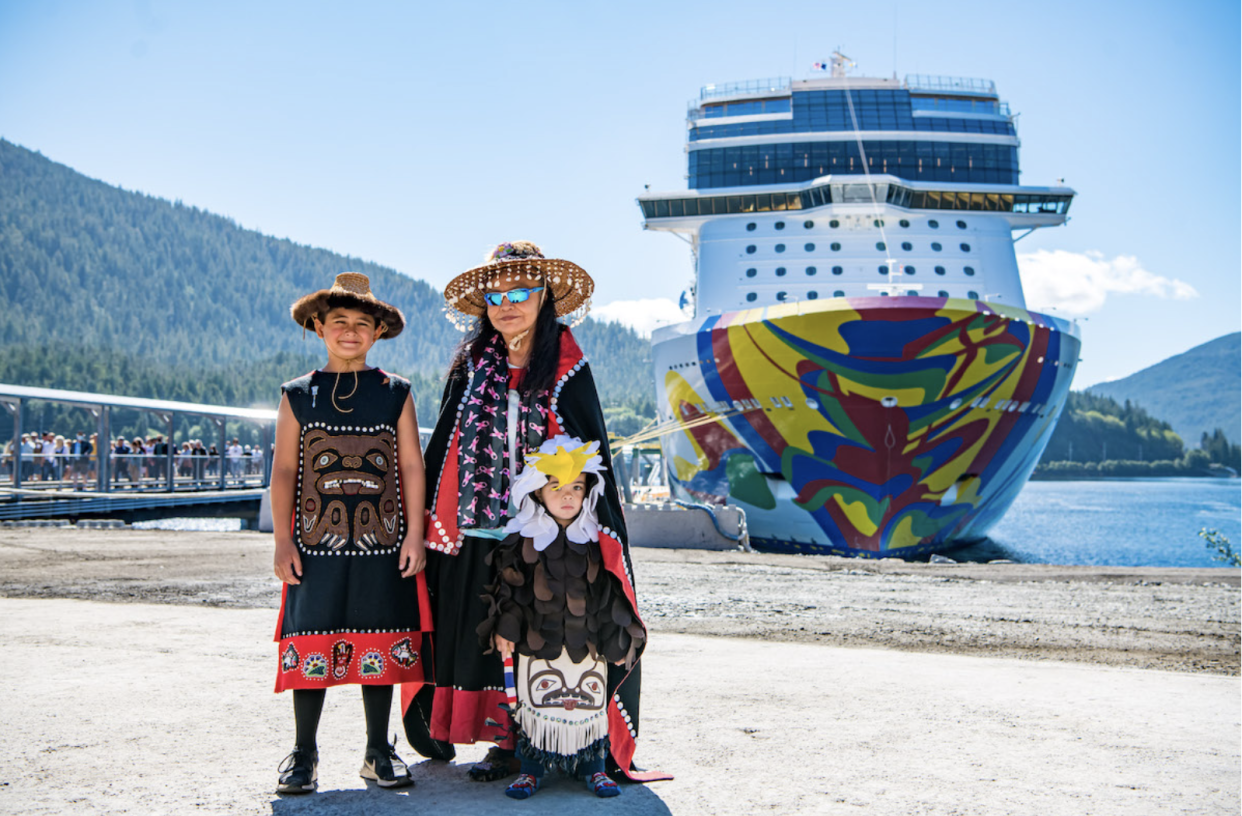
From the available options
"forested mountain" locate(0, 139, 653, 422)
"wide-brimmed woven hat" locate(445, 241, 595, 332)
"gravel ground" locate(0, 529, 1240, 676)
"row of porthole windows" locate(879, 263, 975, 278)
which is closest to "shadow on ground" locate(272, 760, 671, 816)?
"wide-brimmed woven hat" locate(445, 241, 595, 332)

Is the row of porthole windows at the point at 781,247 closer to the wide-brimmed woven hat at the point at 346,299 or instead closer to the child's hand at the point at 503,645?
the wide-brimmed woven hat at the point at 346,299

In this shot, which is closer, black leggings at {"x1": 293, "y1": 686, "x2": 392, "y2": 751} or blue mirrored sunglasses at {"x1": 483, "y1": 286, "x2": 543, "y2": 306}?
black leggings at {"x1": 293, "y1": 686, "x2": 392, "y2": 751}

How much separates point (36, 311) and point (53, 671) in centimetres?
14436

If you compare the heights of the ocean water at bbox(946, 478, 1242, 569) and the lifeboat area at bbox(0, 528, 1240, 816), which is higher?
the lifeboat area at bbox(0, 528, 1240, 816)

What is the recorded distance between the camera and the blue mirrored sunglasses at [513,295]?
261 cm

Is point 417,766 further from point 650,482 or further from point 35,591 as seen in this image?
point 650,482

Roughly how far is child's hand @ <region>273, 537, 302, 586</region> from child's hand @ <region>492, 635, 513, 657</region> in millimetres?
561

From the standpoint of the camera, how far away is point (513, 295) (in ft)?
8.55

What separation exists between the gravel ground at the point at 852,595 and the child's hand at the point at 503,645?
3084mm

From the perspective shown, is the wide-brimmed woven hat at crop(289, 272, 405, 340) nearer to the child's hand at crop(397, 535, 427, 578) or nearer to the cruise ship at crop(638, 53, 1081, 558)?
the child's hand at crop(397, 535, 427, 578)

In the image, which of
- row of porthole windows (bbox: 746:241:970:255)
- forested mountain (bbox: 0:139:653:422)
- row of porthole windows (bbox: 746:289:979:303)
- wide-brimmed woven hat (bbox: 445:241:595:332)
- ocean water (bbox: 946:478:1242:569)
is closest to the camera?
wide-brimmed woven hat (bbox: 445:241:595:332)

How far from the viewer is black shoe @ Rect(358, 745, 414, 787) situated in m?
2.23

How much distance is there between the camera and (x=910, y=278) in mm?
17734

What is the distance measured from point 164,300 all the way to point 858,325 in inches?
6144
